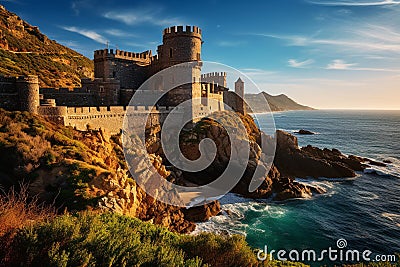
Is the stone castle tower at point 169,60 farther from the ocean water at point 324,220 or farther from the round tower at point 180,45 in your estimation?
the ocean water at point 324,220

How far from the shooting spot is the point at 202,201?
21.7 m

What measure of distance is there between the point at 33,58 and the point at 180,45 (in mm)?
39315

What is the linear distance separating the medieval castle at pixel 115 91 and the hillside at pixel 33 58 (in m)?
16.7

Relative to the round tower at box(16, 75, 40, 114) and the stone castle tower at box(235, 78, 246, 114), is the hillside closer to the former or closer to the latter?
the round tower at box(16, 75, 40, 114)

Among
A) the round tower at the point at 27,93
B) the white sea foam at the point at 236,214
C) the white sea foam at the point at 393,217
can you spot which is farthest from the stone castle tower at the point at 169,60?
the white sea foam at the point at 393,217

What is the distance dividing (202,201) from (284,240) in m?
7.40

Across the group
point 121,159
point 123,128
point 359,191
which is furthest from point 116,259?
point 359,191

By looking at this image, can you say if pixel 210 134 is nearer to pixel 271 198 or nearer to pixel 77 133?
→ pixel 271 198

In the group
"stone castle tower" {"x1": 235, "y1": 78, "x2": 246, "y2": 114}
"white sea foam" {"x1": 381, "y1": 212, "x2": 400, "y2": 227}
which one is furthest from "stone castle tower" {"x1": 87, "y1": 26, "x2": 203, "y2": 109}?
"white sea foam" {"x1": 381, "y1": 212, "x2": 400, "y2": 227}

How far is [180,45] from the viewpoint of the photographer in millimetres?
28016

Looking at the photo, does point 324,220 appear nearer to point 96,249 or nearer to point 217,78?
point 96,249

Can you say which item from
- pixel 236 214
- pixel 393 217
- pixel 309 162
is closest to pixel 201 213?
pixel 236 214

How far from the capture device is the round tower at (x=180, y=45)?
2788 centimetres

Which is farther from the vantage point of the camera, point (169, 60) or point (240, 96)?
point (240, 96)
